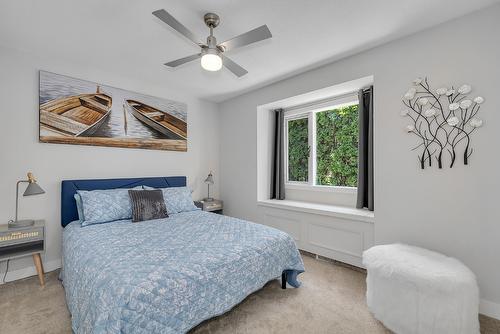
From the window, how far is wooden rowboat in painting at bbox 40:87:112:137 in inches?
110

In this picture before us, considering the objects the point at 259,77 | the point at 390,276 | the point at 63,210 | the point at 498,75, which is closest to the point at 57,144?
the point at 63,210

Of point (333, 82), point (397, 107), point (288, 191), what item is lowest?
point (288, 191)

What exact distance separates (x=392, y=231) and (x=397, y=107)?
1285mm

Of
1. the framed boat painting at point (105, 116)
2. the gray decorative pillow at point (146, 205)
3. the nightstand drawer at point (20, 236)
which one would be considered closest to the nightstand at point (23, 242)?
the nightstand drawer at point (20, 236)

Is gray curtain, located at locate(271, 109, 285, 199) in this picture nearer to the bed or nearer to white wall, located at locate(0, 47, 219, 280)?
the bed

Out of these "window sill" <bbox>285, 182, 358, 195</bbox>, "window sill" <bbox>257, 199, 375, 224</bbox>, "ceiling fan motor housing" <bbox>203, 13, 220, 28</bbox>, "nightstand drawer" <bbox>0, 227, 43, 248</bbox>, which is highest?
"ceiling fan motor housing" <bbox>203, 13, 220, 28</bbox>

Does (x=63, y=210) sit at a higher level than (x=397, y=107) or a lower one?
lower

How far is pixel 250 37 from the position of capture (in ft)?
5.89

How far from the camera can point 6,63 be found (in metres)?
2.53

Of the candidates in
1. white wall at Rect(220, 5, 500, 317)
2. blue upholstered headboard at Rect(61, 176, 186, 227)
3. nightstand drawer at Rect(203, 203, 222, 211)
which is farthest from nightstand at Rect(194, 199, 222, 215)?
white wall at Rect(220, 5, 500, 317)

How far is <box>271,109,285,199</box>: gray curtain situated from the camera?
3.95 meters

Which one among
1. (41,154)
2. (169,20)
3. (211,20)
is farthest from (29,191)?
(211,20)

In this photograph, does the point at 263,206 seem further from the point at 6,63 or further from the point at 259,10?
the point at 6,63

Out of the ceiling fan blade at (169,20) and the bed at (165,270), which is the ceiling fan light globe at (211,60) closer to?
the ceiling fan blade at (169,20)
